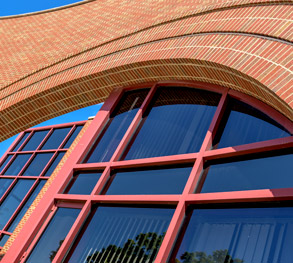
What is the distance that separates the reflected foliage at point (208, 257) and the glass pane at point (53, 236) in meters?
1.83

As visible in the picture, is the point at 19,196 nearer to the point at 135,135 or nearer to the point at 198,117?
the point at 135,135

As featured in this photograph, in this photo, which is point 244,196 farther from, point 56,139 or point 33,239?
point 56,139

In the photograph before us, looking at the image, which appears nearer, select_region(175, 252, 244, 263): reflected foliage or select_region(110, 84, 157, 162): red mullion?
select_region(175, 252, 244, 263): reflected foliage

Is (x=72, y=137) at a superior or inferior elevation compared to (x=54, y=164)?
superior

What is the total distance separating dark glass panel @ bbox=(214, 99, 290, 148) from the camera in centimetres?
385

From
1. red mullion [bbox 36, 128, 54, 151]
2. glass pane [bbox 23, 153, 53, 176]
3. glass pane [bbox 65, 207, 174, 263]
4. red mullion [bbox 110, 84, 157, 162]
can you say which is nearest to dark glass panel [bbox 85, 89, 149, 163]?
red mullion [bbox 110, 84, 157, 162]

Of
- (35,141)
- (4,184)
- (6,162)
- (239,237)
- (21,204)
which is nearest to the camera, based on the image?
(239,237)

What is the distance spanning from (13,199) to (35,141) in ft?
10.8

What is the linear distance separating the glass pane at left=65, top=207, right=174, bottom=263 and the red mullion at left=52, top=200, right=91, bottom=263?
8 cm

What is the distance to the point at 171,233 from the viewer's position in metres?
3.47

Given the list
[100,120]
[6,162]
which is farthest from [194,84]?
[6,162]

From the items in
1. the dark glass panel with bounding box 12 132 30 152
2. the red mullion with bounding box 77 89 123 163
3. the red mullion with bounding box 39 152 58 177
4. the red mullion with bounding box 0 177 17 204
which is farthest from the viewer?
the dark glass panel with bounding box 12 132 30 152

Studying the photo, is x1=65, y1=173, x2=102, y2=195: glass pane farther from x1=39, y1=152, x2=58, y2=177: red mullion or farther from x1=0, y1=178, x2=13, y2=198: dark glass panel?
x1=0, y1=178, x2=13, y2=198: dark glass panel

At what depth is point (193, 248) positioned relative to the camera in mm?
3355
